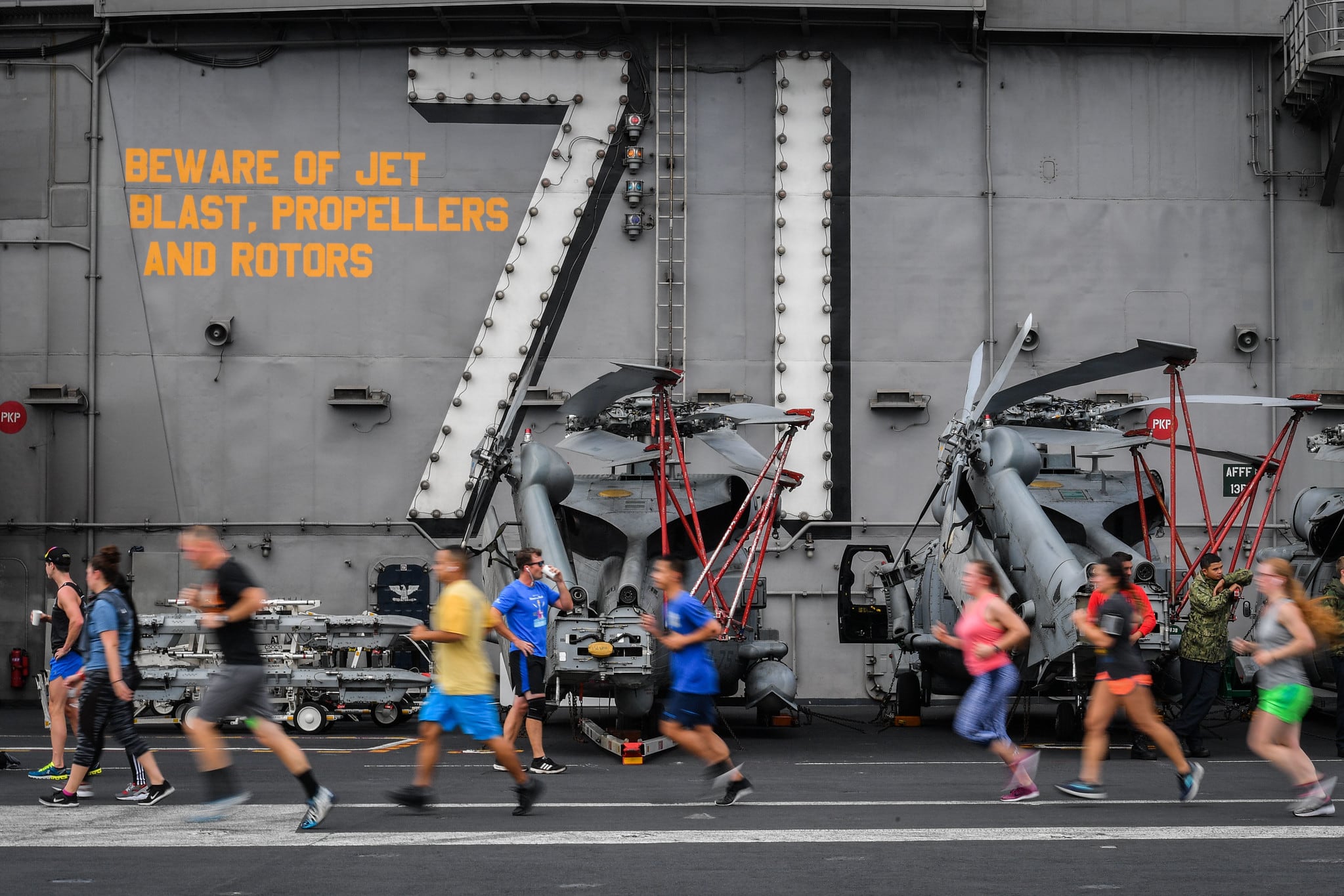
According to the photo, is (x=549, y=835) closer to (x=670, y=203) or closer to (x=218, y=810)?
(x=218, y=810)

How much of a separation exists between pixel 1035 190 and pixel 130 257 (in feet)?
44.0

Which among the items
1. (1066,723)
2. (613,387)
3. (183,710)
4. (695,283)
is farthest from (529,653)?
(695,283)

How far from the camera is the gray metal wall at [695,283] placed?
2136cm

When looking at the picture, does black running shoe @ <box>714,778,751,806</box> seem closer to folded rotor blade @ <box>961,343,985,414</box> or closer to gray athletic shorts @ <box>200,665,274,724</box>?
gray athletic shorts @ <box>200,665,274,724</box>

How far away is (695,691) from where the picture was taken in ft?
33.1

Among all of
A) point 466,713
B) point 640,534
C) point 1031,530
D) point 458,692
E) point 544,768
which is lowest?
point 544,768

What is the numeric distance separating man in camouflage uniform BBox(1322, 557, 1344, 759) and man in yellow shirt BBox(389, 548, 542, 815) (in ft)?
28.0

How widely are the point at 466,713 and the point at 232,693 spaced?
1500mm

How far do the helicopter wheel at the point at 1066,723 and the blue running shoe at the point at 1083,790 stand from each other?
5.65 meters

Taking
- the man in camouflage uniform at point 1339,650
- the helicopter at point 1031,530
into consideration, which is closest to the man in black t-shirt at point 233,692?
the helicopter at point 1031,530

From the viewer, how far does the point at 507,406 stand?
2136 cm

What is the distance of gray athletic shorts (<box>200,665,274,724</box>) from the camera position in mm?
8688

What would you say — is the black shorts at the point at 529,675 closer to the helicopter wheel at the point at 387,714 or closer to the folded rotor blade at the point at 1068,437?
the helicopter wheel at the point at 387,714

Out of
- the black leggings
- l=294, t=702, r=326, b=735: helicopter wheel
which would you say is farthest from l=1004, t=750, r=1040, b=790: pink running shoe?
l=294, t=702, r=326, b=735: helicopter wheel
